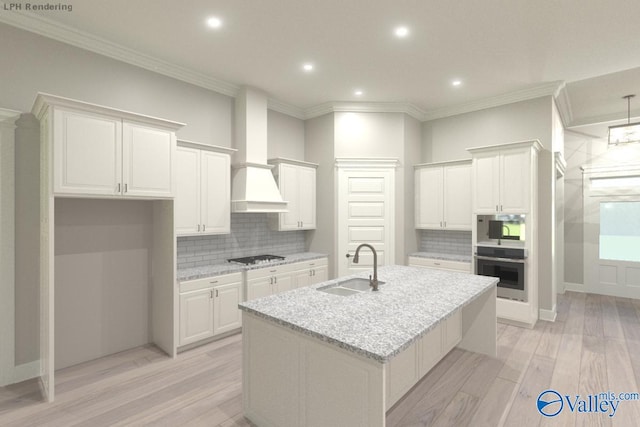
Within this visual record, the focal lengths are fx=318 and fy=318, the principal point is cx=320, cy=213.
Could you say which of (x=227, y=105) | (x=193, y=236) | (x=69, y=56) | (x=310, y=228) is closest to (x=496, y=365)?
(x=310, y=228)

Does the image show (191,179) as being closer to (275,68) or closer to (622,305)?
(275,68)

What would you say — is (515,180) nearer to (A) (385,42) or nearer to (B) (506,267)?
(B) (506,267)

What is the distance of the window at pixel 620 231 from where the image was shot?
227 inches

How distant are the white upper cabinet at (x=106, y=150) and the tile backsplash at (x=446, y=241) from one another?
14.1 ft

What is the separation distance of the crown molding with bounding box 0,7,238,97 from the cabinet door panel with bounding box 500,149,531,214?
13.1ft

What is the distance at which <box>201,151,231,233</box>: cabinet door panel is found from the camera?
3.99m

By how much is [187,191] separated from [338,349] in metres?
2.87

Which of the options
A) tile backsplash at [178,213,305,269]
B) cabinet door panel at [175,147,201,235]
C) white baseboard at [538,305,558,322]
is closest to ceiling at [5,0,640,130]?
cabinet door panel at [175,147,201,235]

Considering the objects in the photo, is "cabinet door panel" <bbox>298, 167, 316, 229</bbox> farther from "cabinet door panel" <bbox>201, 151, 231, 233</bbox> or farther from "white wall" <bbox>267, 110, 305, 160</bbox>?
"cabinet door panel" <bbox>201, 151, 231, 233</bbox>

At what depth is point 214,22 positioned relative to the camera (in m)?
3.05

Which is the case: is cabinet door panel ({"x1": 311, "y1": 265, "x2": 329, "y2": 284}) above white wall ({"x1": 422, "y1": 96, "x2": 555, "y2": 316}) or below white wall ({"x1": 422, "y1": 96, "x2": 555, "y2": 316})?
below

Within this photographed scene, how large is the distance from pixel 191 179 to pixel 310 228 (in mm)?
2210

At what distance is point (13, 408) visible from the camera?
2531mm

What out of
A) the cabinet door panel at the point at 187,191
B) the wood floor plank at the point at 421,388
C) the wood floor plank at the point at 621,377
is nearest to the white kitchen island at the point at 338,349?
the wood floor plank at the point at 421,388
